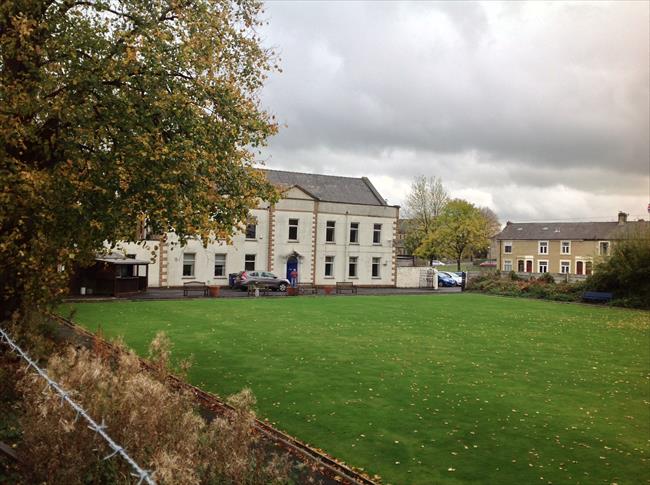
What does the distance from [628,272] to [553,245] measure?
38.8 m

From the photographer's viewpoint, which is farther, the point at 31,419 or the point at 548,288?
the point at 548,288

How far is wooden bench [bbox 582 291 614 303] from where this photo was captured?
40656 mm

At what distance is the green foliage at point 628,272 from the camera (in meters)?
39.2

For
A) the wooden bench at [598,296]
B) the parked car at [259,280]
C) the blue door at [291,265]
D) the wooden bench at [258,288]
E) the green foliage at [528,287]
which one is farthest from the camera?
the blue door at [291,265]

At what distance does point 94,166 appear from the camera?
1186 cm

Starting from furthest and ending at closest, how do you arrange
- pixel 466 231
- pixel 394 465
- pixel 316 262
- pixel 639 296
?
pixel 466 231, pixel 316 262, pixel 639 296, pixel 394 465

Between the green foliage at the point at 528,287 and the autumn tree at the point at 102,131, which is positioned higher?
the autumn tree at the point at 102,131

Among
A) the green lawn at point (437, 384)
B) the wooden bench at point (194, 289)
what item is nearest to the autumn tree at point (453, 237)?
the wooden bench at point (194, 289)

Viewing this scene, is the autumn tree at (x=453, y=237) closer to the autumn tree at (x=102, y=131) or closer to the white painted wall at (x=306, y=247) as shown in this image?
the white painted wall at (x=306, y=247)

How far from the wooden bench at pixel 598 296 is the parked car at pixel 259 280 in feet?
80.8

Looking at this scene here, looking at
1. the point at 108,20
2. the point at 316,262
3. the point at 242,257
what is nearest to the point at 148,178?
the point at 108,20

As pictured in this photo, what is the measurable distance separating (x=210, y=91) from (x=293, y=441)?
8218 millimetres

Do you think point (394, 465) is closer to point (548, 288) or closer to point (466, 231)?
point (548, 288)

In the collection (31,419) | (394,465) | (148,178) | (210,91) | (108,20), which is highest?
(108,20)
